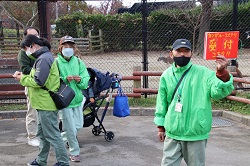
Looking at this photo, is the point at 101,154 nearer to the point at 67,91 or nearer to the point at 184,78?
the point at 67,91

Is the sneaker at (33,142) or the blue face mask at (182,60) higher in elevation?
the blue face mask at (182,60)

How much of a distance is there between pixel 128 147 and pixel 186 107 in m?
2.50

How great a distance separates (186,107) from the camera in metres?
3.32

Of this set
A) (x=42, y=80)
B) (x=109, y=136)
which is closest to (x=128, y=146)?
(x=109, y=136)

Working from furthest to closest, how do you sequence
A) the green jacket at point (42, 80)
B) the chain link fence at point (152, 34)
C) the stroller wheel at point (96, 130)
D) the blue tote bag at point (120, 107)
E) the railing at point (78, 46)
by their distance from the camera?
1. the chain link fence at point (152, 34)
2. the railing at point (78, 46)
3. the stroller wheel at point (96, 130)
4. the blue tote bag at point (120, 107)
5. the green jacket at point (42, 80)

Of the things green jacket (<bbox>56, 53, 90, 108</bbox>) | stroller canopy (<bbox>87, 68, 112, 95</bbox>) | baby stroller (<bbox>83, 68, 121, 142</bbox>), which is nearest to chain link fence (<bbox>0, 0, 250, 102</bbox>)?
baby stroller (<bbox>83, 68, 121, 142</bbox>)

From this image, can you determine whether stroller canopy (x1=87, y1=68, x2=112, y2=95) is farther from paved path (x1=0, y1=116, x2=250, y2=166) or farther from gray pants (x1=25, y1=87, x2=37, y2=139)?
gray pants (x1=25, y1=87, x2=37, y2=139)

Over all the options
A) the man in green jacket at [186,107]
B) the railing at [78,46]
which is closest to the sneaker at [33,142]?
the man in green jacket at [186,107]

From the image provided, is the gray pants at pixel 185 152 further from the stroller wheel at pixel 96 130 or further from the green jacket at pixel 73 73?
the stroller wheel at pixel 96 130

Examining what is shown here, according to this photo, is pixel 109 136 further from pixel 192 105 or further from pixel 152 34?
pixel 152 34

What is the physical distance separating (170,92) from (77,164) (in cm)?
210

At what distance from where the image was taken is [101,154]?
5.31 meters

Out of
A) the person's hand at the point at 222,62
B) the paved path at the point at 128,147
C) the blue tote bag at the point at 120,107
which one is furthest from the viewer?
the blue tote bag at the point at 120,107

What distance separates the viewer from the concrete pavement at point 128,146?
5.02m
